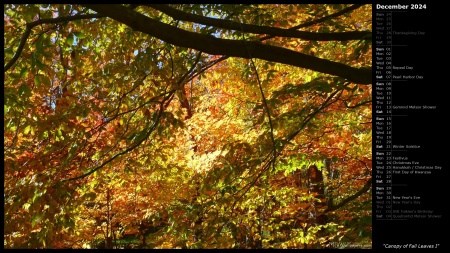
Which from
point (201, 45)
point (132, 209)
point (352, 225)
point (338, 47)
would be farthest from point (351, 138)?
point (201, 45)

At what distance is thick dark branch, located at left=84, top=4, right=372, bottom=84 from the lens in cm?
313

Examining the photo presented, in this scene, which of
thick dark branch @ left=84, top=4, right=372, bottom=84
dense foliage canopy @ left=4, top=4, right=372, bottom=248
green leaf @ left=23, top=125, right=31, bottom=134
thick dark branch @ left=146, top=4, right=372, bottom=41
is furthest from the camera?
green leaf @ left=23, top=125, right=31, bottom=134

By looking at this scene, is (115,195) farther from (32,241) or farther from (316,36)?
(316,36)

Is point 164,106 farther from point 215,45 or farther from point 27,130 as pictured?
point 215,45

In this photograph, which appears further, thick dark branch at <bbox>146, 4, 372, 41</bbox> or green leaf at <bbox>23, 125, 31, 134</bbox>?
green leaf at <bbox>23, 125, 31, 134</bbox>

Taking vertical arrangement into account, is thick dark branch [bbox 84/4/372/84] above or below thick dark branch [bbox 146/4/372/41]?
below

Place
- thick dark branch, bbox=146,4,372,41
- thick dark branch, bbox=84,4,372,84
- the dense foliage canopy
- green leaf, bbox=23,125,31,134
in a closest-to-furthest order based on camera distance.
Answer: thick dark branch, bbox=84,4,372,84 < thick dark branch, bbox=146,4,372,41 < the dense foliage canopy < green leaf, bbox=23,125,31,134

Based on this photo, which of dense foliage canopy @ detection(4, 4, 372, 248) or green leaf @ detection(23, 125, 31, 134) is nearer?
dense foliage canopy @ detection(4, 4, 372, 248)

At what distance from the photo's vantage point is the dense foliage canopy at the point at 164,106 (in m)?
3.57

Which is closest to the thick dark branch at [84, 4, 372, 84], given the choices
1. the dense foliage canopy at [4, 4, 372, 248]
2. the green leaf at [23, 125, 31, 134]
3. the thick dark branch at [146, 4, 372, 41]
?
the dense foliage canopy at [4, 4, 372, 248]

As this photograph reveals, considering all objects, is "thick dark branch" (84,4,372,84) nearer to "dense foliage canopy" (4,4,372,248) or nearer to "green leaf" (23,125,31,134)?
"dense foliage canopy" (4,4,372,248)

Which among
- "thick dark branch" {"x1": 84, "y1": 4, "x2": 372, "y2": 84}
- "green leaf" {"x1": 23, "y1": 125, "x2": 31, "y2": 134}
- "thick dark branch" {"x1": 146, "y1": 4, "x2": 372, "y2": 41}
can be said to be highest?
"thick dark branch" {"x1": 146, "y1": 4, "x2": 372, "y2": 41}
